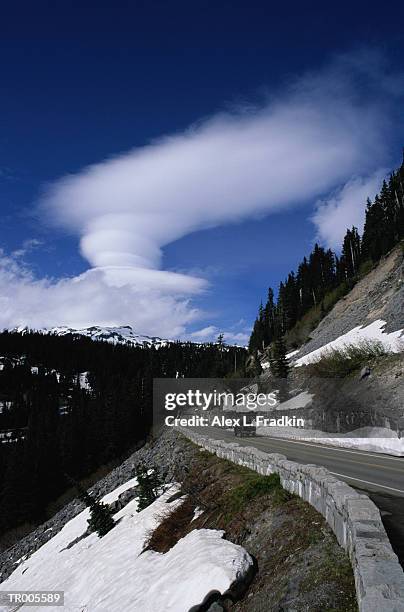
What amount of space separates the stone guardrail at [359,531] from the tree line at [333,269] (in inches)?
2612

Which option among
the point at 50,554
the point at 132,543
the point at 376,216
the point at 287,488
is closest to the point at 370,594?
the point at 287,488

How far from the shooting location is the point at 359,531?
5.79 metres

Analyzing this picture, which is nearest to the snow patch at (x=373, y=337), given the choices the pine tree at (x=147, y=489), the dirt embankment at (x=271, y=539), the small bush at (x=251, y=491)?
the pine tree at (x=147, y=489)

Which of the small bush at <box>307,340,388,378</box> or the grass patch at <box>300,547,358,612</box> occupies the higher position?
the small bush at <box>307,340,388,378</box>

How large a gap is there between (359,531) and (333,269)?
10832cm

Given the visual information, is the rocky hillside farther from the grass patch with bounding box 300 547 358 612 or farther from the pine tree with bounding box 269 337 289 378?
the pine tree with bounding box 269 337 289 378

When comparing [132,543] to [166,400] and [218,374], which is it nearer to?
[166,400]

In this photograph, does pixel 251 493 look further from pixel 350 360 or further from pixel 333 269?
pixel 333 269

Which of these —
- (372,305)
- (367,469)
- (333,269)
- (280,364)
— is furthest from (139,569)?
(333,269)

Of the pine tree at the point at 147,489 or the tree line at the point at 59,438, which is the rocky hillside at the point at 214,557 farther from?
the tree line at the point at 59,438

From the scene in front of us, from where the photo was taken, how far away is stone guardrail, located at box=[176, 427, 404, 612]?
14.3 feet

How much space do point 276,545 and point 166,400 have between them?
8002 cm

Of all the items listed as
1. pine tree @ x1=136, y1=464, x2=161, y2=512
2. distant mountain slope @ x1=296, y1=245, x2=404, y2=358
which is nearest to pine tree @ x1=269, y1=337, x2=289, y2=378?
distant mountain slope @ x1=296, y1=245, x2=404, y2=358

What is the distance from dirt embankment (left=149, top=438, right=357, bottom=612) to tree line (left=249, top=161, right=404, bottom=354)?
64372 millimetres
